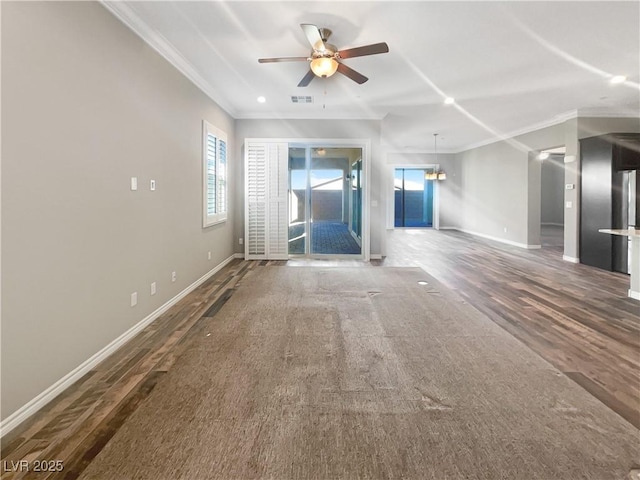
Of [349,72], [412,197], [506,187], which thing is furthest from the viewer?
[412,197]

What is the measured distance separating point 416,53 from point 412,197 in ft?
33.7

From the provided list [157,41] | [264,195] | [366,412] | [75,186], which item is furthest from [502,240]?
[75,186]

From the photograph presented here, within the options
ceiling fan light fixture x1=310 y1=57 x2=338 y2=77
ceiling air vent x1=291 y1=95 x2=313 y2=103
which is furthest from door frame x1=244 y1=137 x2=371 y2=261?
ceiling fan light fixture x1=310 y1=57 x2=338 y2=77

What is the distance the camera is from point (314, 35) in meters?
3.10

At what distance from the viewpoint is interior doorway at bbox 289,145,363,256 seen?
7.02 meters

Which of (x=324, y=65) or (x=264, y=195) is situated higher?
(x=324, y=65)

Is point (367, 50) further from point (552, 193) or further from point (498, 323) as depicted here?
point (552, 193)

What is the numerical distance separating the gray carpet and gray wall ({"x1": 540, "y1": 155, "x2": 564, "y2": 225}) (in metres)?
13.6

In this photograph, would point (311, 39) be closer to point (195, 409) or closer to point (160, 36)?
point (160, 36)

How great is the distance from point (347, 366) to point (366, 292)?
6.54ft

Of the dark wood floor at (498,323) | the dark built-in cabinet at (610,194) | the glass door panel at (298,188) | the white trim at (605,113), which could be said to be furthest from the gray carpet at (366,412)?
the white trim at (605,113)

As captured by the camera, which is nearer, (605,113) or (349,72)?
(349,72)

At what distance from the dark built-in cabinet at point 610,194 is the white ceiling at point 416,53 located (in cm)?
76

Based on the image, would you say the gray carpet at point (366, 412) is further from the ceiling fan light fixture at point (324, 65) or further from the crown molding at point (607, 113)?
the crown molding at point (607, 113)
